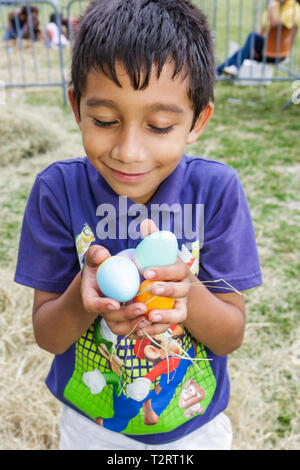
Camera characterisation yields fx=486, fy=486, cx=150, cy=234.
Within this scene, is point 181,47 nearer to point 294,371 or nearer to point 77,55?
point 77,55

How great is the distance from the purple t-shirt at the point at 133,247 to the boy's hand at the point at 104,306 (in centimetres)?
24

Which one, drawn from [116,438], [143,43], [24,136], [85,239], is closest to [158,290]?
[85,239]

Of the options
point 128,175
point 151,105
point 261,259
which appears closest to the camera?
point 151,105

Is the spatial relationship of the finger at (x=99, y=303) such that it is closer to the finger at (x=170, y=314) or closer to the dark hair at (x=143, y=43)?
the finger at (x=170, y=314)

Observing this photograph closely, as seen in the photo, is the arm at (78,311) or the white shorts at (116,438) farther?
the white shorts at (116,438)

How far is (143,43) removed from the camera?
108cm

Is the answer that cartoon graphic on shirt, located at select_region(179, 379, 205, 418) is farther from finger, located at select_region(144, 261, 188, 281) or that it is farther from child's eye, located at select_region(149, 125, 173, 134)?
child's eye, located at select_region(149, 125, 173, 134)

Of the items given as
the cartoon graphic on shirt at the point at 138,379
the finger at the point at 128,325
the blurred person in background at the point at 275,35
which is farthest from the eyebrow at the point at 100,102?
the blurred person in background at the point at 275,35

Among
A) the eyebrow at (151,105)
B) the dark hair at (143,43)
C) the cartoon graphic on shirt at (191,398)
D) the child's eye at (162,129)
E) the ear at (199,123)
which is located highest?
the dark hair at (143,43)

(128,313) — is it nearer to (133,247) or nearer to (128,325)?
(128,325)

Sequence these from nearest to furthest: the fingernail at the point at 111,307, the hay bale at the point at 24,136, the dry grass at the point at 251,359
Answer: the fingernail at the point at 111,307
the dry grass at the point at 251,359
the hay bale at the point at 24,136

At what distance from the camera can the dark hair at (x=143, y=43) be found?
1.08 m

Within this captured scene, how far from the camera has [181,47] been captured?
114 centimetres

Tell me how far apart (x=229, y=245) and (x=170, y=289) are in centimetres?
41
